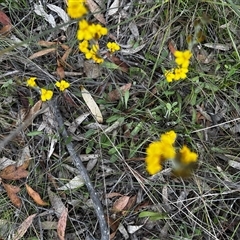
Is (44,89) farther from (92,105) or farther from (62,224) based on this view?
(62,224)

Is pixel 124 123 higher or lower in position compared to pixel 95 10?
lower

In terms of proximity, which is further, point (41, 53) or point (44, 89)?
point (41, 53)

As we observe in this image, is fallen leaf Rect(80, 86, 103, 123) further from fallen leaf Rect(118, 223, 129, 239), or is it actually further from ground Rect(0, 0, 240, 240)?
fallen leaf Rect(118, 223, 129, 239)

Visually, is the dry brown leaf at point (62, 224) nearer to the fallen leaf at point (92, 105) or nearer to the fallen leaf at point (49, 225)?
the fallen leaf at point (49, 225)

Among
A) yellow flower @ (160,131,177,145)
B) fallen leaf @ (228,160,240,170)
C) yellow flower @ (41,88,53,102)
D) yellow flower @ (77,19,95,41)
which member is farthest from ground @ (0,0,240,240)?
yellow flower @ (77,19,95,41)

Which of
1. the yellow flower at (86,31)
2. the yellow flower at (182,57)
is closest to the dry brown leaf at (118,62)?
the yellow flower at (182,57)

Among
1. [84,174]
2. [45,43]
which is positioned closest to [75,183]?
[84,174]
